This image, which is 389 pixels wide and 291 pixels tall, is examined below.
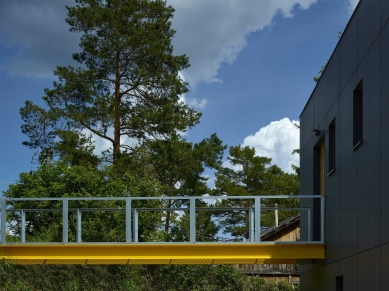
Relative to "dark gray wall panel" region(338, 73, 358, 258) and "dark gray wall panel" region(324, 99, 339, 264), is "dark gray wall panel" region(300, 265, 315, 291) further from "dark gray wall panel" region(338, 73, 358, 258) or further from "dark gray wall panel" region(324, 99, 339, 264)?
"dark gray wall panel" region(338, 73, 358, 258)

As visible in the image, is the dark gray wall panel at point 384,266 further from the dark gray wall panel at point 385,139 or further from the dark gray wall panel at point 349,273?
the dark gray wall panel at point 349,273

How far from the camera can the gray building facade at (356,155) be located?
32.9 ft

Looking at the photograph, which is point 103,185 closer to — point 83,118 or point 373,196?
point 83,118

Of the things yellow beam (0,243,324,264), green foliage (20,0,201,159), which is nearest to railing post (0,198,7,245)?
yellow beam (0,243,324,264)

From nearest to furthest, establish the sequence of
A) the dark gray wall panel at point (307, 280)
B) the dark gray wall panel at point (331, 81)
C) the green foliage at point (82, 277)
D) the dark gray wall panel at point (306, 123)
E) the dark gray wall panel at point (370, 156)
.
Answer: the dark gray wall panel at point (370, 156) < the dark gray wall panel at point (331, 81) < the dark gray wall panel at point (307, 280) < the dark gray wall panel at point (306, 123) < the green foliage at point (82, 277)

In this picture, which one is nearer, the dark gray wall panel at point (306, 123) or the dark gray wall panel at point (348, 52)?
the dark gray wall panel at point (348, 52)

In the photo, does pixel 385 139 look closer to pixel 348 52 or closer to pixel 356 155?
pixel 356 155

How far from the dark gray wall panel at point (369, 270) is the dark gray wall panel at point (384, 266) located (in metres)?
0.20

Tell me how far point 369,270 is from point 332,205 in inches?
152

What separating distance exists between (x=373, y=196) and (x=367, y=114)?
4.62 ft

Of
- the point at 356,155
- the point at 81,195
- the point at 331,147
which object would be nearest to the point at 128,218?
the point at 331,147

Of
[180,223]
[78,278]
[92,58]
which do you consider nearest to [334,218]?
[78,278]

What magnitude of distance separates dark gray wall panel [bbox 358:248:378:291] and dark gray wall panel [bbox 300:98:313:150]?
6968 millimetres

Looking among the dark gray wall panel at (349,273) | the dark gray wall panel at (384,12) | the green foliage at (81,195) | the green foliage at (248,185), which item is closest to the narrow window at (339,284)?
the dark gray wall panel at (349,273)
